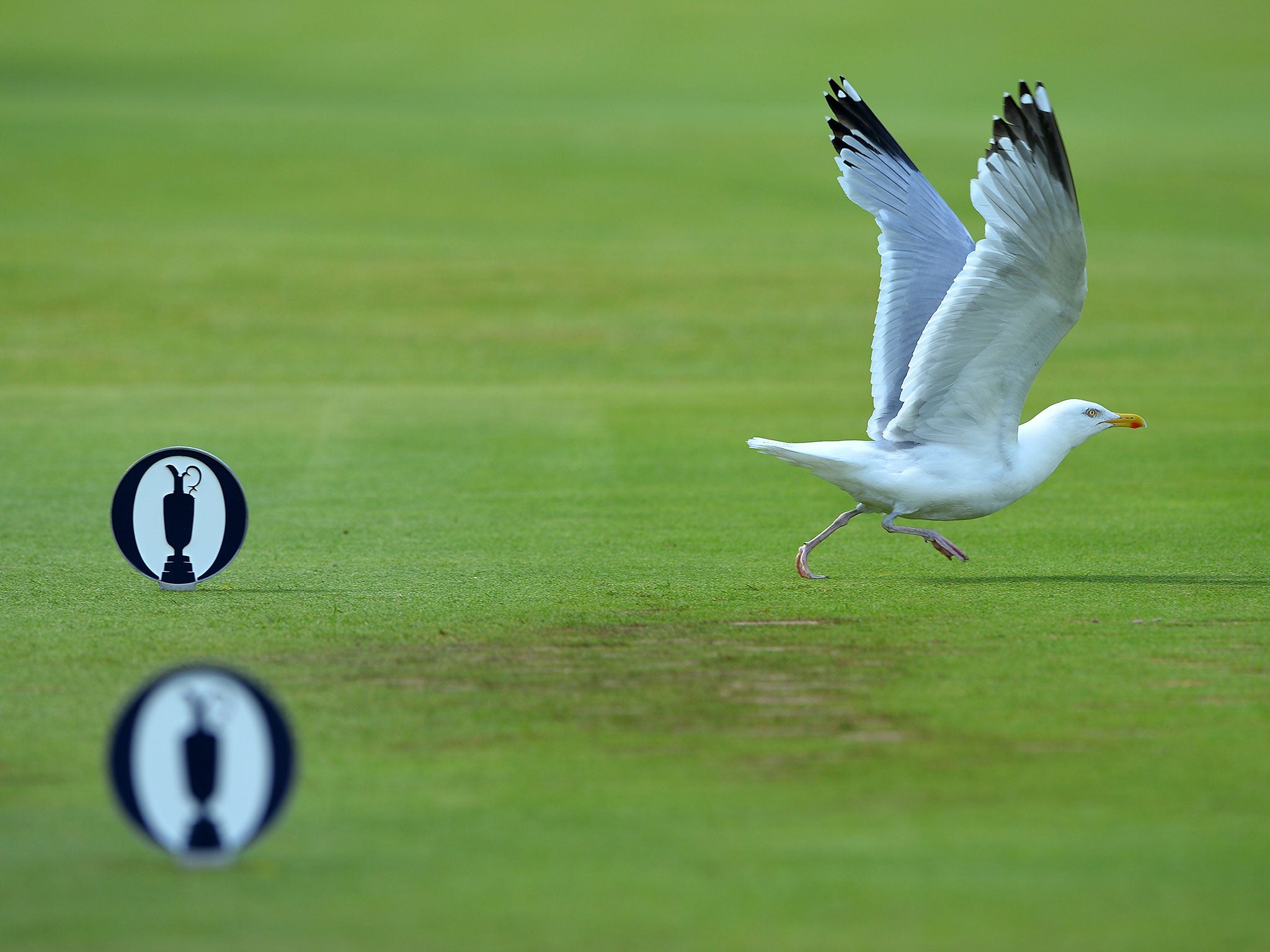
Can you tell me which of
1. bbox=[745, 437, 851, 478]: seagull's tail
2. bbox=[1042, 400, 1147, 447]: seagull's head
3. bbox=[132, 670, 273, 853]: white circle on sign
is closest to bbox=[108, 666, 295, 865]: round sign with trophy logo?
bbox=[132, 670, 273, 853]: white circle on sign

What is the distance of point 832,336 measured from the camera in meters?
20.6

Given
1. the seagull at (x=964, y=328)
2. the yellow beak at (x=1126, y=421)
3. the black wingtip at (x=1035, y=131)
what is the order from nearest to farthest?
the black wingtip at (x=1035, y=131)
the seagull at (x=964, y=328)
the yellow beak at (x=1126, y=421)

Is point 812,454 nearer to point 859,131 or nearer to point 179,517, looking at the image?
point 859,131

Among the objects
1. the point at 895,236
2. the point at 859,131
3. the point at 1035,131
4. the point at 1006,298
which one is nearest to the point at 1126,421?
the point at 1006,298

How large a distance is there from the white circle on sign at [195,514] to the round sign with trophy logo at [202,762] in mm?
3430

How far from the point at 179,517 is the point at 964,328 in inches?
151

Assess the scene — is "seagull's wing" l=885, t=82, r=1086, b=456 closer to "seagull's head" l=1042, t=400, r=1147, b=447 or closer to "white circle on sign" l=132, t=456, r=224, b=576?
"seagull's head" l=1042, t=400, r=1147, b=447

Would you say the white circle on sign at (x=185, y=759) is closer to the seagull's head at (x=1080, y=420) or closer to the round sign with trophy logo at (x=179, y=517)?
the round sign with trophy logo at (x=179, y=517)

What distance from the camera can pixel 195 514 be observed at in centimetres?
730

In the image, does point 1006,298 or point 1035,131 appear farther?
point 1006,298

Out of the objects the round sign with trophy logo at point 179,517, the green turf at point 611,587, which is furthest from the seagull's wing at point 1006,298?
the round sign with trophy logo at point 179,517

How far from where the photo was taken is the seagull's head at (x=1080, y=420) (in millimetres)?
7930

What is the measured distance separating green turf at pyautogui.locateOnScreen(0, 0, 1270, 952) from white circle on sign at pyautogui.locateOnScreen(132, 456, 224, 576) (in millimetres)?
219

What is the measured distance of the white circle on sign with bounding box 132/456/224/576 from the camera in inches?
283
